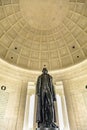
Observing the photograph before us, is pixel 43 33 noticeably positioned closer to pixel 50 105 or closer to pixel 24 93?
pixel 24 93

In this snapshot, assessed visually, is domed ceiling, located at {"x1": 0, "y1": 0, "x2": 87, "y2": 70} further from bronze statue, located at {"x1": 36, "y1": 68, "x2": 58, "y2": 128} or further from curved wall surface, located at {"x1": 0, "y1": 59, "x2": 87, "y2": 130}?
bronze statue, located at {"x1": 36, "y1": 68, "x2": 58, "y2": 128}

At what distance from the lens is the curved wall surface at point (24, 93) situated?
352 inches

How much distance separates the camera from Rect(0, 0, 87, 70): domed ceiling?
1130 centimetres

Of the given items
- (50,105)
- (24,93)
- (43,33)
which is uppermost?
(43,33)

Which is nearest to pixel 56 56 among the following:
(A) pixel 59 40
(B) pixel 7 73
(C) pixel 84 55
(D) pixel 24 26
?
(A) pixel 59 40

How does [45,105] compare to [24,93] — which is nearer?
[45,105]

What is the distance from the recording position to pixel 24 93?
10656mm

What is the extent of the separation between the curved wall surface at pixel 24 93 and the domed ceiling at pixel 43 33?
863mm

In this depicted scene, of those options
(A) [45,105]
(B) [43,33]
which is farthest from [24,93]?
(B) [43,33]

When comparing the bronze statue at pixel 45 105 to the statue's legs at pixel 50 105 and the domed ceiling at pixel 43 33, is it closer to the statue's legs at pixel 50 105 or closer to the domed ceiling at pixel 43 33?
the statue's legs at pixel 50 105

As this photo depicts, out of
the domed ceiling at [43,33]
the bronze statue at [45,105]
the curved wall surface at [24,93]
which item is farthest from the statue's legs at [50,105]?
the domed ceiling at [43,33]

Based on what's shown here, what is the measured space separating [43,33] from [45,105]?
9.27 metres

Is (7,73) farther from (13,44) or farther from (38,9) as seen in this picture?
(38,9)

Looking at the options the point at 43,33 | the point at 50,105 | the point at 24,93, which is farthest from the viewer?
the point at 43,33
